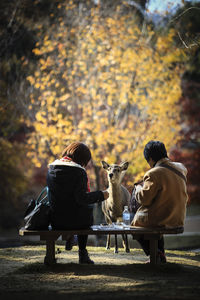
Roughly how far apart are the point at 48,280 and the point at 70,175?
1.15 metres

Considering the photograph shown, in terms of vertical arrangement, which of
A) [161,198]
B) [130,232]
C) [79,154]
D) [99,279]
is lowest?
[99,279]

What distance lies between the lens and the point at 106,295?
3451 mm

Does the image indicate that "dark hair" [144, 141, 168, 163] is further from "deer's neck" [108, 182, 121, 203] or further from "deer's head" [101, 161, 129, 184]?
"deer's neck" [108, 182, 121, 203]

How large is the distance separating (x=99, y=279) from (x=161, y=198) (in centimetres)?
111

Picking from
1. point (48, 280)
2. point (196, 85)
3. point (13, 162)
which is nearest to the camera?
point (48, 280)

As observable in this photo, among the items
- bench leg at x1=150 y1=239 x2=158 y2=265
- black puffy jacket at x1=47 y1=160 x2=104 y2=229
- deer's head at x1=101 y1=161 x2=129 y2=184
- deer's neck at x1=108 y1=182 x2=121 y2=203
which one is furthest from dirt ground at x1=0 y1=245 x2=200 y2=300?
deer's head at x1=101 y1=161 x2=129 y2=184

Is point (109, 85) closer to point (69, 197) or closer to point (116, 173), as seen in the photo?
point (116, 173)

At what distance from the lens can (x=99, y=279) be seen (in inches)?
164

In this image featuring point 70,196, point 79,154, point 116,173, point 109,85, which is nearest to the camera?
point 70,196

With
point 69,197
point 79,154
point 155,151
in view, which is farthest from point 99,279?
point 155,151

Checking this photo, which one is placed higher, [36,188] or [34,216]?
[36,188]

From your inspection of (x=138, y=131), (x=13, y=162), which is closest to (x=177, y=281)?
(x=138, y=131)

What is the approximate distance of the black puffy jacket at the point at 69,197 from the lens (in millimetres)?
4738

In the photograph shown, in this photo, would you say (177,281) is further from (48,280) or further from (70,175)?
(70,175)
